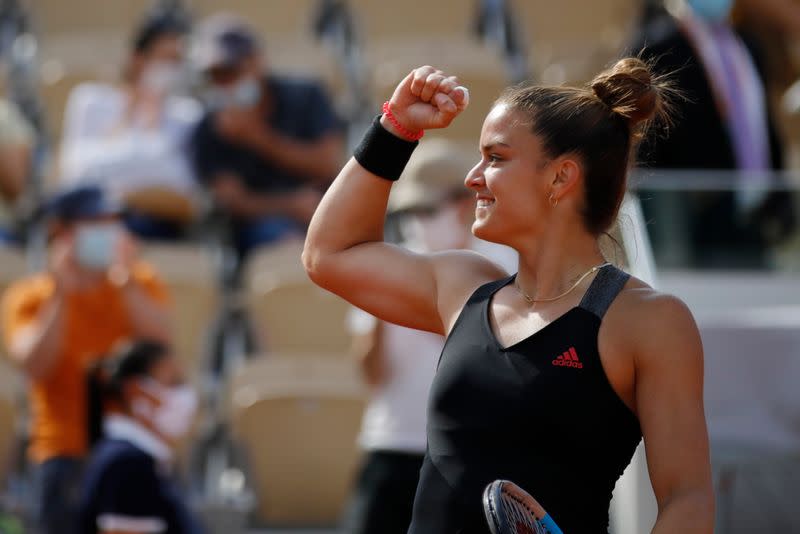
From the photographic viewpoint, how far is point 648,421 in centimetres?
203

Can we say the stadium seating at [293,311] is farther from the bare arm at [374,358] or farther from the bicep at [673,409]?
the bicep at [673,409]

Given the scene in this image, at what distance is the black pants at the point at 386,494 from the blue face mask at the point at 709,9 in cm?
223

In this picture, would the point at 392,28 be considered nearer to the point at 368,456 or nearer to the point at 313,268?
the point at 368,456

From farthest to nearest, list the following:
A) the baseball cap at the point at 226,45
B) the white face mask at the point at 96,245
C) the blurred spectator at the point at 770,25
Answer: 1. the baseball cap at the point at 226,45
2. the blurred spectator at the point at 770,25
3. the white face mask at the point at 96,245

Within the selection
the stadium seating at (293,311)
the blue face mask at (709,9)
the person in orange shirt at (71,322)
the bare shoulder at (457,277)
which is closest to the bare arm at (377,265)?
the bare shoulder at (457,277)

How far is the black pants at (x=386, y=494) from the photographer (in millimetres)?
4023

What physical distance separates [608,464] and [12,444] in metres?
3.81

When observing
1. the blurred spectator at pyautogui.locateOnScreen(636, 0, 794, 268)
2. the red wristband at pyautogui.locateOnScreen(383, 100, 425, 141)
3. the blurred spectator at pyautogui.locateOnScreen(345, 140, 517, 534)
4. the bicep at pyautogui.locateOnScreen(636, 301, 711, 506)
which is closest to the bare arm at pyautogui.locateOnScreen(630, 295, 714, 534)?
the bicep at pyautogui.locateOnScreen(636, 301, 711, 506)

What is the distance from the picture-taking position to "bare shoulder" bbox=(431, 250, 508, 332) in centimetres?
229

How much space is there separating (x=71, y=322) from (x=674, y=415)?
335cm

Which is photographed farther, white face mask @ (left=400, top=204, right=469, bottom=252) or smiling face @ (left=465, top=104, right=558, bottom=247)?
white face mask @ (left=400, top=204, right=469, bottom=252)

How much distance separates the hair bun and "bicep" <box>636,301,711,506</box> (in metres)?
0.35

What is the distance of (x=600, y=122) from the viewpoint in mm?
2182

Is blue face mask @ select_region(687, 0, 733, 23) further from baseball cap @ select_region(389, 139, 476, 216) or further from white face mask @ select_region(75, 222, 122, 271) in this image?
white face mask @ select_region(75, 222, 122, 271)
